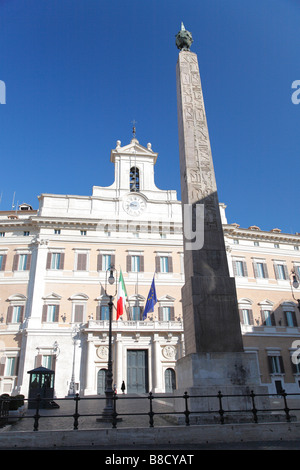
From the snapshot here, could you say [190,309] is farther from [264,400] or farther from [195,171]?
[195,171]

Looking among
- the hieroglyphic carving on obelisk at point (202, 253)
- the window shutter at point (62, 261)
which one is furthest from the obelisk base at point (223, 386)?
the window shutter at point (62, 261)

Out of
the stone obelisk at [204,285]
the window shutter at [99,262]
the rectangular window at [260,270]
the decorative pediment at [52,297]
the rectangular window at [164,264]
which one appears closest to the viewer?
the stone obelisk at [204,285]

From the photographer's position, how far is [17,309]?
25109mm

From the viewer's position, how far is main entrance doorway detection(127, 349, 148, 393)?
23.5 meters

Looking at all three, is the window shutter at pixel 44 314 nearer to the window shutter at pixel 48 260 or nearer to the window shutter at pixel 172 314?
the window shutter at pixel 48 260

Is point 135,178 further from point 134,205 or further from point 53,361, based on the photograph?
point 53,361

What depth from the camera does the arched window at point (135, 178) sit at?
98.6 feet

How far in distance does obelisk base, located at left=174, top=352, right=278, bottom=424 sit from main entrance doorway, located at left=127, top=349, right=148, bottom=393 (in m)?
16.6

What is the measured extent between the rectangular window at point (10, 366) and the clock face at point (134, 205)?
13648 mm

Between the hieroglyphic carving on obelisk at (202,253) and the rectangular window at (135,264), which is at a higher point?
the rectangular window at (135,264)
